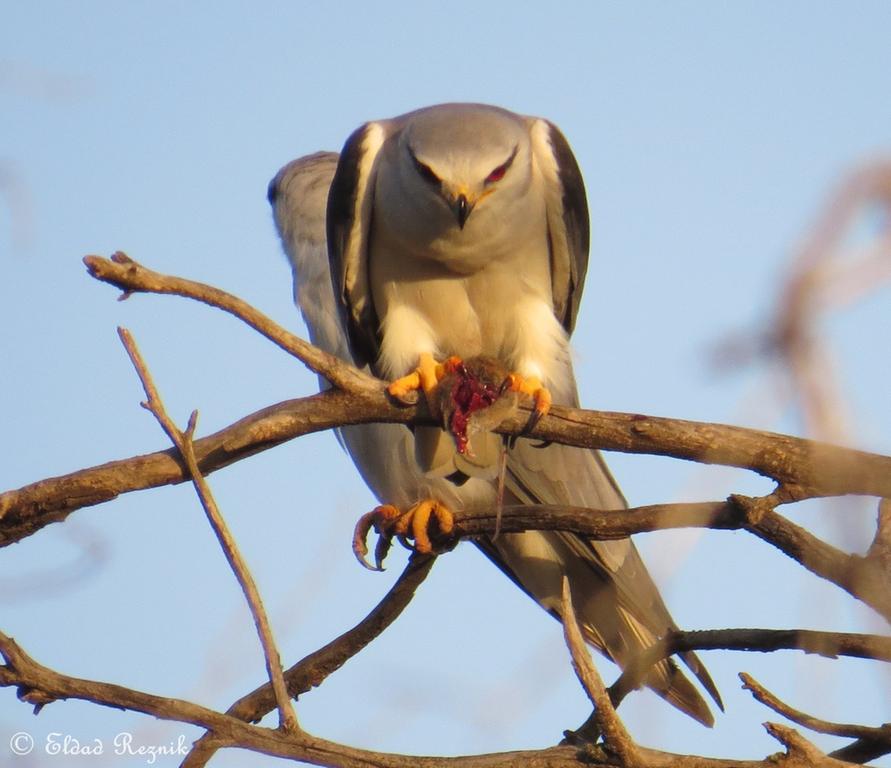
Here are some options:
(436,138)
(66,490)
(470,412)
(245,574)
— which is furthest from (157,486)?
(436,138)

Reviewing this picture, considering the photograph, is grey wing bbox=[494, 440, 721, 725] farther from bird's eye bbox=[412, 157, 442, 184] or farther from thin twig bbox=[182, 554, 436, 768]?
bird's eye bbox=[412, 157, 442, 184]

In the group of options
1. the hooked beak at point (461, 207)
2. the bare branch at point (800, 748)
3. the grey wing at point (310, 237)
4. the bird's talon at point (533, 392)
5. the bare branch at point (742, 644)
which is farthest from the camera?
the grey wing at point (310, 237)

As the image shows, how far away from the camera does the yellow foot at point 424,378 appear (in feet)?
13.2

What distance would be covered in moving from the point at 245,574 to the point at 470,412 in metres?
1.64

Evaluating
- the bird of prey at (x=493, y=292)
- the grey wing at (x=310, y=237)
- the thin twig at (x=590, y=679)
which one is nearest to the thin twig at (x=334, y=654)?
the bird of prey at (x=493, y=292)

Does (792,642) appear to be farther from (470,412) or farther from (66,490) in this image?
(66,490)

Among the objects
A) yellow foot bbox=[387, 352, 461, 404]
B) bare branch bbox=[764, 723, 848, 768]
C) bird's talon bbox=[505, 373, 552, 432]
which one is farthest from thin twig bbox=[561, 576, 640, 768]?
yellow foot bbox=[387, 352, 461, 404]

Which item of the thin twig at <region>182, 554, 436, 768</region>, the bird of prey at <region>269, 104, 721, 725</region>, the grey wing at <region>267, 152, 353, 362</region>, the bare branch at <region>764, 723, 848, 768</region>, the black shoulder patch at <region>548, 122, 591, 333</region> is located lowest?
the bare branch at <region>764, 723, 848, 768</region>

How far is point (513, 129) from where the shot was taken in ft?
16.9

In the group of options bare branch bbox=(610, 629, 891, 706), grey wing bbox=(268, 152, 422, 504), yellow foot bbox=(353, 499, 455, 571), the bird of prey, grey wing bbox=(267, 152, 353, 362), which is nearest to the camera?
bare branch bbox=(610, 629, 891, 706)

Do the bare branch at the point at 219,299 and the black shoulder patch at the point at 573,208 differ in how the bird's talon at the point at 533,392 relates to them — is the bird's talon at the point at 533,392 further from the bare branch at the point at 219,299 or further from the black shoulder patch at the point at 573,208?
the black shoulder patch at the point at 573,208

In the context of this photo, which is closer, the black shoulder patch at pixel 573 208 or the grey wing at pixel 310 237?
the black shoulder patch at pixel 573 208

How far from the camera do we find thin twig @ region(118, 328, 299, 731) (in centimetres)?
280

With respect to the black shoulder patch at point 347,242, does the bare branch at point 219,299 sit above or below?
below
